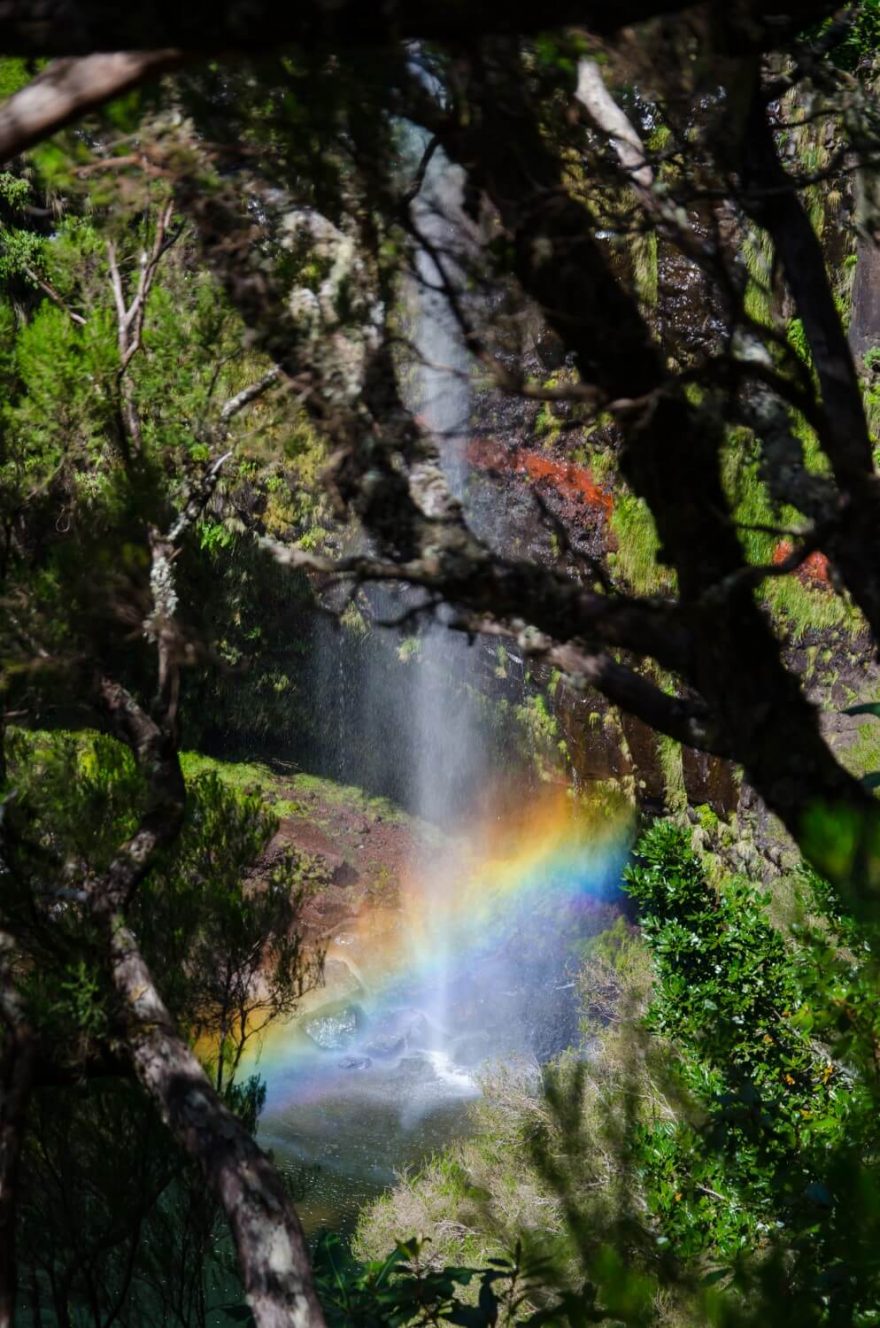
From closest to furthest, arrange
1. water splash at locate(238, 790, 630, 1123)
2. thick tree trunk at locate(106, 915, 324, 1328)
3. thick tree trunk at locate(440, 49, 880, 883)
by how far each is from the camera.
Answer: thick tree trunk at locate(440, 49, 880, 883) < thick tree trunk at locate(106, 915, 324, 1328) < water splash at locate(238, 790, 630, 1123)

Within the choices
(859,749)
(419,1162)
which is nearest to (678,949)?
(859,749)

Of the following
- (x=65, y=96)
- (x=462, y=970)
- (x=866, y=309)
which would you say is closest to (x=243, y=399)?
(x=65, y=96)

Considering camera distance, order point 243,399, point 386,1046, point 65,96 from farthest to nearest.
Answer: point 386,1046 → point 243,399 → point 65,96

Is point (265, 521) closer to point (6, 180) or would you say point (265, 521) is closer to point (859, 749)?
point (6, 180)

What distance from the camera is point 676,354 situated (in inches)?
129

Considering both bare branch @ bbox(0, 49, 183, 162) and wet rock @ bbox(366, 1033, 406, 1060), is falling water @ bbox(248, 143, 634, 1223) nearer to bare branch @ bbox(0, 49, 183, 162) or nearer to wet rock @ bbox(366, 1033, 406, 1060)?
wet rock @ bbox(366, 1033, 406, 1060)

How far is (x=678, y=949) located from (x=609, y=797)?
27.5ft

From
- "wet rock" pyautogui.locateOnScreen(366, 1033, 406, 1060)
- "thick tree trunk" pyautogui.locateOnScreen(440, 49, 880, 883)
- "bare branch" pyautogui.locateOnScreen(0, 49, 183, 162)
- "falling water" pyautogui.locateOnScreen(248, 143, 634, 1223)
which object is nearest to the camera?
"bare branch" pyautogui.locateOnScreen(0, 49, 183, 162)

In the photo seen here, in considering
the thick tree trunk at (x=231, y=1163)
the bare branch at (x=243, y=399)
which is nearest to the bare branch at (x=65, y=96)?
the thick tree trunk at (x=231, y=1163)

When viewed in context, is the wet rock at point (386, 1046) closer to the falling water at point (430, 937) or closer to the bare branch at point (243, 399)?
the falling water at point (430, 937)

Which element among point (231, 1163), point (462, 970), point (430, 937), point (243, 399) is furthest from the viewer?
point (430, 937)

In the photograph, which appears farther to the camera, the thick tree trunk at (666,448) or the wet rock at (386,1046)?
the wet rock at (386,1046)

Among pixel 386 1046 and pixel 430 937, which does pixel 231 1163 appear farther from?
pixel 430 937

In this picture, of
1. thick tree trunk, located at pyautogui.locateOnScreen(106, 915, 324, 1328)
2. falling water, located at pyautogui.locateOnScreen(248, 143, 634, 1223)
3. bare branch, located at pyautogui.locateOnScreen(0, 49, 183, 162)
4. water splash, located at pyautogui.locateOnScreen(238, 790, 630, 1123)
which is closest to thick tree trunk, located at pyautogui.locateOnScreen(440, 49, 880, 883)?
bare branch, located at pyautogui.locateOnScreen(0, 49, 183, 162)
